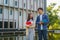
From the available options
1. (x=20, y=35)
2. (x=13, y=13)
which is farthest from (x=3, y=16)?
(x=20, y=35)

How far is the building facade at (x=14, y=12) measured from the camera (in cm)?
3425

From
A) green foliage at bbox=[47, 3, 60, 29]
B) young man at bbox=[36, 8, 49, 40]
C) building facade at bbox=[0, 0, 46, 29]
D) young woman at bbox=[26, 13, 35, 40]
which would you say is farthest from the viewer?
green foliage at bbox=[47, 3, 60, 29]

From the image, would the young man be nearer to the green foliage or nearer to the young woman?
the young woman

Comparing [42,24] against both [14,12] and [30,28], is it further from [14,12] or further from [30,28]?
[14,12]

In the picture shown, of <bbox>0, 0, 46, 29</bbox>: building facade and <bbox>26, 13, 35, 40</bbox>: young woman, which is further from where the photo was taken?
<bbox>0, 0, 46, 29</bbox>: building facade

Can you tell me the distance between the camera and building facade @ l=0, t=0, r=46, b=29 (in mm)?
34250

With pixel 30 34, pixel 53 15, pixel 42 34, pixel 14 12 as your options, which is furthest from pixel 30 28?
pixel 53 15

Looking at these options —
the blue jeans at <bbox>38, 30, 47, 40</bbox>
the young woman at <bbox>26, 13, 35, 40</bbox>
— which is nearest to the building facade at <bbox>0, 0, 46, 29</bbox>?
the young woman at <bbox>26, 13, 35, 40</bbox>

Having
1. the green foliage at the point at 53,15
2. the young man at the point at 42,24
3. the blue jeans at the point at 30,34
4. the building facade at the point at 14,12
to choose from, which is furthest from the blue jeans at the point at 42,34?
the green foliage at the point at 53,15

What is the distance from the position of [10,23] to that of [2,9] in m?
3.35

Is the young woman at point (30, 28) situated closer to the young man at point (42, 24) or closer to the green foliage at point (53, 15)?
the young man at point (42, 24)

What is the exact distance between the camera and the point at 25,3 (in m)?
41.2

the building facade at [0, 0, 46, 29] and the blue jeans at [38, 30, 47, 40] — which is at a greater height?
the building facade at [0, 0, 46, 29]

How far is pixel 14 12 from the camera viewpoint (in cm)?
3766
